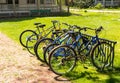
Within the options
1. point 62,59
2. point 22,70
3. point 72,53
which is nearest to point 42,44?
point 22,70

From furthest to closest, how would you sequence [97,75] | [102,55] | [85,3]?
1. [85,3]
2. [102,55]
3. [97,75]

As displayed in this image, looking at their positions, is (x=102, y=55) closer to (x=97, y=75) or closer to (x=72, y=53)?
(x=97, y=75)

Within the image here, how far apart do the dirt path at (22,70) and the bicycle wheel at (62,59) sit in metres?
Result: 0.25

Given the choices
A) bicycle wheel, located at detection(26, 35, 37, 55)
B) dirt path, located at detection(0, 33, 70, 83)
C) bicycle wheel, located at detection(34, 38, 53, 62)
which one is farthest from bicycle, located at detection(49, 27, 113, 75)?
bicycle wheel, located at detection(26, 35, 37, 55)

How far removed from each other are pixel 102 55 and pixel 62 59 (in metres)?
1.21

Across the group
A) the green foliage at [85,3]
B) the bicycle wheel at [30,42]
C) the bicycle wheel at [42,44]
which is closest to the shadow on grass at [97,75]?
the bicycle wheel at [42,44]

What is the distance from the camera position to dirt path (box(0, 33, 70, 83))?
8.02 meters

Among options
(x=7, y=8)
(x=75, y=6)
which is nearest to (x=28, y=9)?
(x=7, y=8)

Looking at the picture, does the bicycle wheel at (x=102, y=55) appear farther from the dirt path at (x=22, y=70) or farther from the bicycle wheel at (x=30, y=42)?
the bicycle wheel at (x=30, y=42)

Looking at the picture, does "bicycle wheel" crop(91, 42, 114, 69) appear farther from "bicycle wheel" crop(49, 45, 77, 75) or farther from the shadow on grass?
"bicycle wheel" crop(49, 45, 77, 75)

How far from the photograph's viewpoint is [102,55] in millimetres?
8797

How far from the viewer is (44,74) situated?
8.47 metres

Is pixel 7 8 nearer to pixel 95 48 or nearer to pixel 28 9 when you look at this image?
pixel 28 9

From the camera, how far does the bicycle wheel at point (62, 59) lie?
825cm
